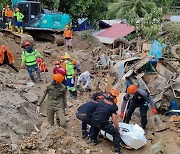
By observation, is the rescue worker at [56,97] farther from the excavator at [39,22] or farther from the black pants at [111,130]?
the excavator at [39,22]

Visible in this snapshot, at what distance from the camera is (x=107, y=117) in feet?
23.4

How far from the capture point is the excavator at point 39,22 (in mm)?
18062

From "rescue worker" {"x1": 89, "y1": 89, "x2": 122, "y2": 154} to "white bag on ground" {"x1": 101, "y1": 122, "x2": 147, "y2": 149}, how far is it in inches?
12.4

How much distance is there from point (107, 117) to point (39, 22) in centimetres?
1236

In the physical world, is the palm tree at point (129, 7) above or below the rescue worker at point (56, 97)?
below

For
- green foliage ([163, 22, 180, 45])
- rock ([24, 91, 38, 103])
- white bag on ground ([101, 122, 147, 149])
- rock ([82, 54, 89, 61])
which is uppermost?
white bag on ground ([101, 122, 147, 149])

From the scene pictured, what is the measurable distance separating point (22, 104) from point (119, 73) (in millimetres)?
4167

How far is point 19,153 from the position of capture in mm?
6539

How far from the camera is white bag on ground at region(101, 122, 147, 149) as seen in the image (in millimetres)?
7609

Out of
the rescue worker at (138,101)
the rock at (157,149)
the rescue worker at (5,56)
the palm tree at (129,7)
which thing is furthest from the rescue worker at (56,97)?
the palm tree at (129,7)

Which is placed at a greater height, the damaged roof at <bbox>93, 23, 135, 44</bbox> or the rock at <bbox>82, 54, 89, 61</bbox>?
the rock at <bbox>82, 54, 89, 61</bbox>

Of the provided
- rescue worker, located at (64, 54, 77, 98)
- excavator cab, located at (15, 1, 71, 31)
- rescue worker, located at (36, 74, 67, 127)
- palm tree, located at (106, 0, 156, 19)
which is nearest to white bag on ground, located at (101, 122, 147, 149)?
rescue worker, located at (36, 74, 67, 127)

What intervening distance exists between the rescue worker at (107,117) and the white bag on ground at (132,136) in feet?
1.03

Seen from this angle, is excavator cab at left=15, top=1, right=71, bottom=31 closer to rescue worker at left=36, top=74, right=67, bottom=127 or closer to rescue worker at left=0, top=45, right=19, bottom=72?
rescue worker at left=0, top=45, right=19, bottom=72
